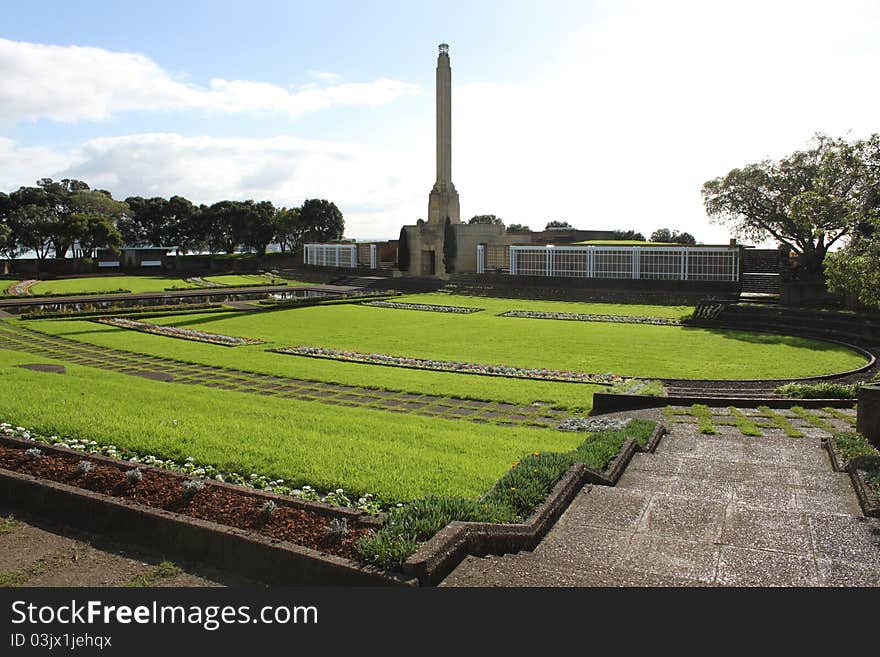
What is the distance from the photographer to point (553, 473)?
7.49 m

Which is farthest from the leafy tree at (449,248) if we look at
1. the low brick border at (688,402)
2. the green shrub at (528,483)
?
the green shrub at (528,483)

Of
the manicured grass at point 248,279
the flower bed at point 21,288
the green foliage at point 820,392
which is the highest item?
the manicured grass at point 248,279

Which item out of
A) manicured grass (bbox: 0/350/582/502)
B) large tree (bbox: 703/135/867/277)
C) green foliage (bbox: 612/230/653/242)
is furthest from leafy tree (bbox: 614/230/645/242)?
manicured grass (bbox: 0/350/582/502)

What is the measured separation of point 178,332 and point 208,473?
21029 millimetres

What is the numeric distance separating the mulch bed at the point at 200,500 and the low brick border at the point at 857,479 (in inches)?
197

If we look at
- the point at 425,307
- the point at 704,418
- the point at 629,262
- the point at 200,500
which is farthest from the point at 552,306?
the point at 200,500

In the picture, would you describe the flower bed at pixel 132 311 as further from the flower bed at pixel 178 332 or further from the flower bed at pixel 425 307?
the flower bed at pixel 425 307

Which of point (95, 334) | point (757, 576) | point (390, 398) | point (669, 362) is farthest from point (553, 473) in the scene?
point (95, 334)

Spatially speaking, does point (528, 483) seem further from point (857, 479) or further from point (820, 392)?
point (820, 392)

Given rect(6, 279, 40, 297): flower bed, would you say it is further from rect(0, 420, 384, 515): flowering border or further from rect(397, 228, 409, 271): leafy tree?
rect(0, 420, 384, 515): flowering border

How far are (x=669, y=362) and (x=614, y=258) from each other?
24.0m

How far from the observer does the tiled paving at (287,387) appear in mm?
14742

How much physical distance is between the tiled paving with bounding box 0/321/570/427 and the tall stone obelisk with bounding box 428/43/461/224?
3523 centimetres

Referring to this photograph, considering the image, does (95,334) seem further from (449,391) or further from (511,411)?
(511,411)
